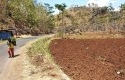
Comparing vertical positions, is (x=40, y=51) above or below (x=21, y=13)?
below

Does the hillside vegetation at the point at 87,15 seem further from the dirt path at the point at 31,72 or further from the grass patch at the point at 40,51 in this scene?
the dirt path at the point at 31,72

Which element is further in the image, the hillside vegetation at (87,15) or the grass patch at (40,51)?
the hillside vegetation at (87,15)

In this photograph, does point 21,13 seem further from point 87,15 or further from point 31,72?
point 31,72

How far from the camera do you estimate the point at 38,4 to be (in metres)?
136

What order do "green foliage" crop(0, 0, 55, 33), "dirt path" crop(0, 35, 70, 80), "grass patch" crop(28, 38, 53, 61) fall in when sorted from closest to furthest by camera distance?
"dirt path" crop(0, 35, 70, 80) < "grass patch" crop(28, 38, 53, 61) < "green foliage" crop(0, 0, 55, 33)

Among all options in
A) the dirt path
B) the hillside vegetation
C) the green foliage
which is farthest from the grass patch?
the hillside vegetation

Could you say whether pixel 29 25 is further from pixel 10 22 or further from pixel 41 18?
pixel 41 18

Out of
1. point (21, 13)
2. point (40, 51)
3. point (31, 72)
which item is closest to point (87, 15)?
point (21, 13)

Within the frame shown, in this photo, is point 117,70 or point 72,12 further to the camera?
point 72,12

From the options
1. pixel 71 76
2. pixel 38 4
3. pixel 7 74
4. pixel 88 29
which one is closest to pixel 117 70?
pixel 71 76

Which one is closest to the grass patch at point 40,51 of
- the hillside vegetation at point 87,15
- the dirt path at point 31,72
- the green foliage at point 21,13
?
the dirt path at point 31,72

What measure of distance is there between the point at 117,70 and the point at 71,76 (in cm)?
241

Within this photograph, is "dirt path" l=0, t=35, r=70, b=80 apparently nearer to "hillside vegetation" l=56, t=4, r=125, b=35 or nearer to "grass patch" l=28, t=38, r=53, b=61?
"grass patch" l=28, t=38, r=53, b=61

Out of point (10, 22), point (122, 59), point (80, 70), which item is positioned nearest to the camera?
point (80, 70)
